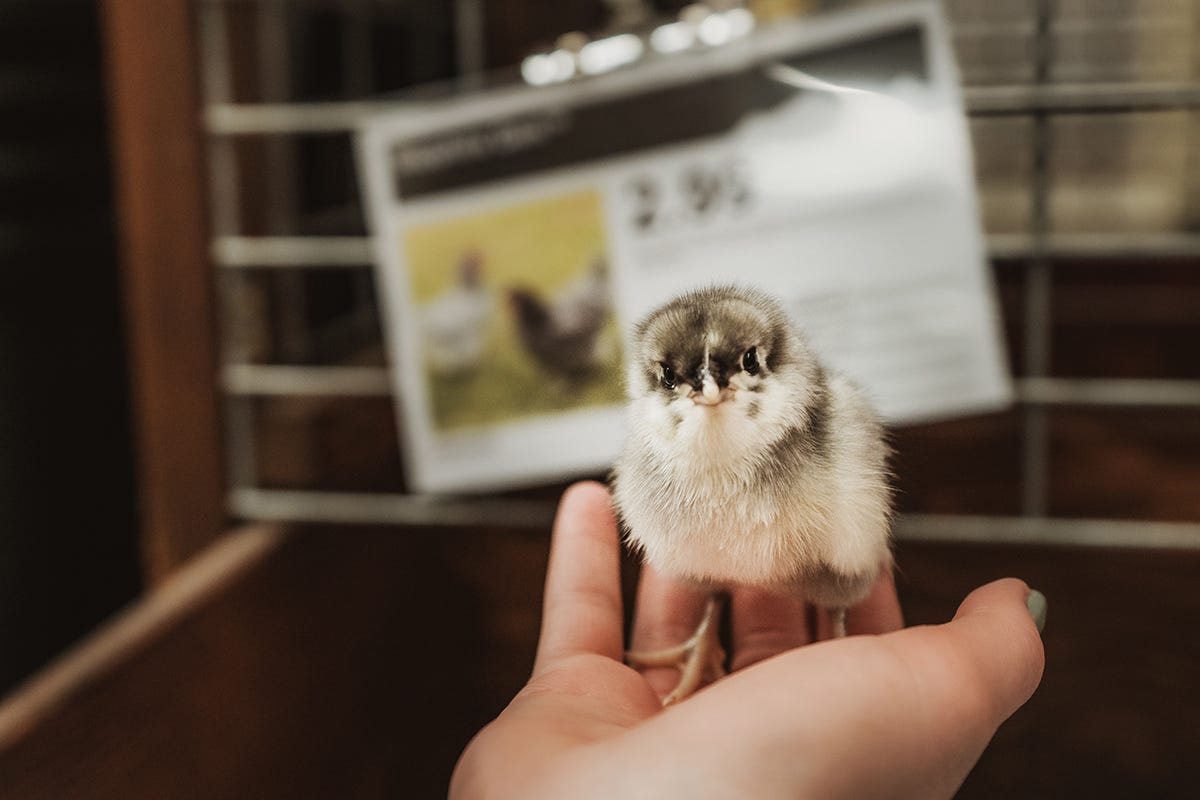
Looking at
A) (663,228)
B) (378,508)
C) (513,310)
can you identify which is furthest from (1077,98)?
(378,508)

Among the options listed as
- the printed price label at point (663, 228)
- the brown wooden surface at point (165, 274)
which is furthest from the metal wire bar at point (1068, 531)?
the brown wooden surface at point (165, 274)

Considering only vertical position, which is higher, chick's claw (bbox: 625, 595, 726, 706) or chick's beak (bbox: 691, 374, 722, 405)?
chick's beak (bbox: 691, 374, 722, 405)

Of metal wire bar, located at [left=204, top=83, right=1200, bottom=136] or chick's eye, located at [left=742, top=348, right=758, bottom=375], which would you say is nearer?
chick's eye, located at [left=742, top=348, right=758, bottom=375]

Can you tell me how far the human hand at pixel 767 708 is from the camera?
1.07 ft

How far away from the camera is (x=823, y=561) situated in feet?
1.07

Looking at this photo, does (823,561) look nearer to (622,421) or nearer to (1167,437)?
(622,421)

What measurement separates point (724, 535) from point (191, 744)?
39 centimetres

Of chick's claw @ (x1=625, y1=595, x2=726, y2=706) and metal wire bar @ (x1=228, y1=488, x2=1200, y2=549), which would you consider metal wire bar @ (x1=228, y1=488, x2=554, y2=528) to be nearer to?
metal wire bar @ (x1=228, y1=488, x2=1200, y2=549)

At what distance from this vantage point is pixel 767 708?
1.09 feet

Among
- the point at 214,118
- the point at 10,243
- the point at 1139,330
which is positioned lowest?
the point at 1139,330

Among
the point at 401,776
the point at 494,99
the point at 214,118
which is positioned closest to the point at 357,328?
the point at 214,118

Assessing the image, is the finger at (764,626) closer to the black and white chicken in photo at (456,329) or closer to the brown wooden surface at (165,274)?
the black and white chicken in photo at (456,329)

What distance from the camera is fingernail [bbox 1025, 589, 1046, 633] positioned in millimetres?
376

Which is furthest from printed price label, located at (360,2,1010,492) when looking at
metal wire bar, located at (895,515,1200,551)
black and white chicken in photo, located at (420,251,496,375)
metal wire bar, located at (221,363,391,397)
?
metal wire bar, located at (221,363,391,397)
